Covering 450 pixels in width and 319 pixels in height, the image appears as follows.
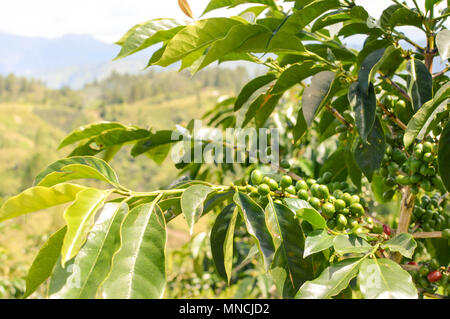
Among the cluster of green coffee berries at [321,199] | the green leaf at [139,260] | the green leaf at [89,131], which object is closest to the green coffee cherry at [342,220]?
the cluster of green coffee berries at [321,199]

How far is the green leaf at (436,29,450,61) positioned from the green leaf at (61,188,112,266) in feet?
1.92

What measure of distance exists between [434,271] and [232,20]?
613mm

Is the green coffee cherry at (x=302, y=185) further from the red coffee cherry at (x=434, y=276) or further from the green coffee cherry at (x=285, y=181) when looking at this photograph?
the red coffee cherry at (x=434, y=276)

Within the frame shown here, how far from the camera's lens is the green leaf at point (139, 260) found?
47cm

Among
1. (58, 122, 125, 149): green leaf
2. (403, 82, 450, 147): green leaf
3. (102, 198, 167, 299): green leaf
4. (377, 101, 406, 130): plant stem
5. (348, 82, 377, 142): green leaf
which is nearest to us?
(102, 198, 167, 299): green leaf

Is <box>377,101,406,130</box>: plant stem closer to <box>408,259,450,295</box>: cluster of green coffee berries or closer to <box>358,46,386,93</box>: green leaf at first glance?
<box>358,46,386,93</box>: green leaf

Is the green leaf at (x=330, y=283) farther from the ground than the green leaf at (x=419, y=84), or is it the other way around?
the green leaf at (x=419, y=84)

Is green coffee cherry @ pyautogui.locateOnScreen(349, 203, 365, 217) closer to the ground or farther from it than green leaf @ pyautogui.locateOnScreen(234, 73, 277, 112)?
closer to the ground

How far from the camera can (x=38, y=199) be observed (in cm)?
55

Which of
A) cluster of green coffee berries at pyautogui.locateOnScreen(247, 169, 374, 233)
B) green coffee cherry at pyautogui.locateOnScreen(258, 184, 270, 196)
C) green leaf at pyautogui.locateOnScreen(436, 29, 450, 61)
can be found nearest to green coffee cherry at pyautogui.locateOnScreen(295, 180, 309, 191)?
cluster of green coffee berries at pyautogui.locateOnScreen(247, 169, 374, 233)

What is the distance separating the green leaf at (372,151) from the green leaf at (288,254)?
10.2 inches

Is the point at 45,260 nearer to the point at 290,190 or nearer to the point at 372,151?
the point at 290,190

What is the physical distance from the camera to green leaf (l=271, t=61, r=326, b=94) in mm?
767
